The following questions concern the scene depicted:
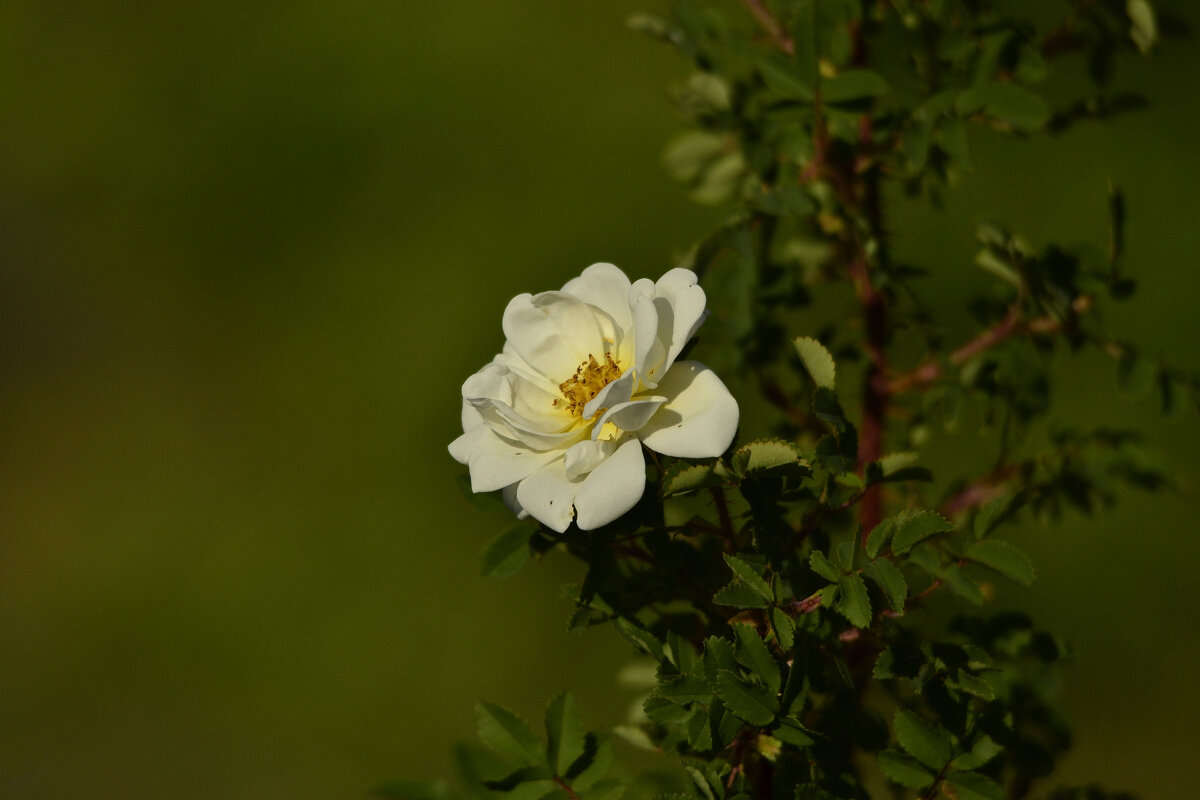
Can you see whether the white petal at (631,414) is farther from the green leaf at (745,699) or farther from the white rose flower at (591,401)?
the green leaf at (745,699)

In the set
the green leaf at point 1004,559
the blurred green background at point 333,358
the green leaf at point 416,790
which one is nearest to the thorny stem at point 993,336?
the green leaf at point 1004,559

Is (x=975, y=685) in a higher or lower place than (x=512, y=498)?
lower

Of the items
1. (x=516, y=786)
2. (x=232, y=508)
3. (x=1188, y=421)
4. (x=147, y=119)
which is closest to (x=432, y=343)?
(x=232, y=508)

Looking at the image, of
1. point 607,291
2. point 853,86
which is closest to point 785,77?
point 853,86

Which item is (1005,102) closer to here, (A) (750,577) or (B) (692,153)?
(B) (692,153)

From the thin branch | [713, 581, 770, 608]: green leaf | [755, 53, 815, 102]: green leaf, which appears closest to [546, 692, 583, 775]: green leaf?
[713, 581, 770, 608]: green leaf

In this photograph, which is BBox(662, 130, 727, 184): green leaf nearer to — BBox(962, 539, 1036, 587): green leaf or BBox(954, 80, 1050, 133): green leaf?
BBox(954, 80, 1050, 133): green leaf
